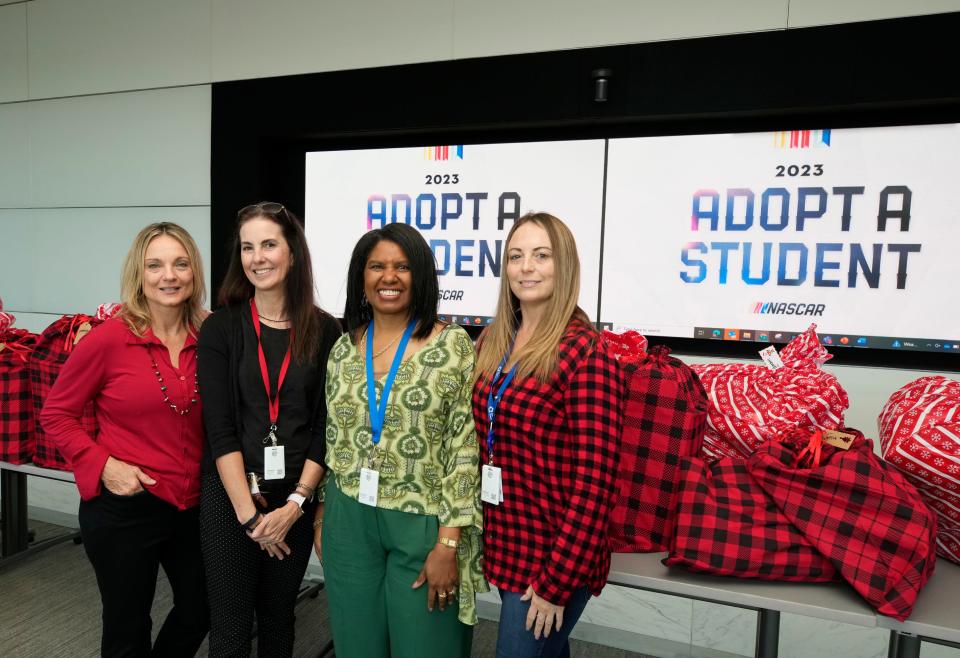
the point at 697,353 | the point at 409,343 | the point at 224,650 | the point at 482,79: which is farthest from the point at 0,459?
the point at 697,353

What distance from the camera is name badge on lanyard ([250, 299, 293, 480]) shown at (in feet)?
5.08

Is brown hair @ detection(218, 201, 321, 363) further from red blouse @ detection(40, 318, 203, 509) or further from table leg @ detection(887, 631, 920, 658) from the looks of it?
table leg @ detection(887, 631, 920, 658)

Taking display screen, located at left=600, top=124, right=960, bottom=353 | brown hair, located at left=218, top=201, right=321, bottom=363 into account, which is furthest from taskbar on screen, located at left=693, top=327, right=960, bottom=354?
brown hair, located at left=218, top=201, right=321, bottom=363

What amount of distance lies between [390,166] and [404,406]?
86.3 inches

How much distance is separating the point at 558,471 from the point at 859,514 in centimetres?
68

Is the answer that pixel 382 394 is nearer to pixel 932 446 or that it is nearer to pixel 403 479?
pixel 403 479

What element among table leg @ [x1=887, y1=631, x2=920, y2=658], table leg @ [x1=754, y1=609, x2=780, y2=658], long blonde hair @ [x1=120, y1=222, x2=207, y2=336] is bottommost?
table leg @ [x1=754, y1=609, x2=780, y2=658]

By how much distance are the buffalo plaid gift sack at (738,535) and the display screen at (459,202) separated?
63.9 inches

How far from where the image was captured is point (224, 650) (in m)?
1.59

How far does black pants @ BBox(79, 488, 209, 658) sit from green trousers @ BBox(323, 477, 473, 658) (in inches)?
22.7

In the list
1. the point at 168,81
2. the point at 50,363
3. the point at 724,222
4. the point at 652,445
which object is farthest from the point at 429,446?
the point at 168,81

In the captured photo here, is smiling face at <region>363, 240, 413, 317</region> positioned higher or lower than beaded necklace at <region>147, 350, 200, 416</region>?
higher

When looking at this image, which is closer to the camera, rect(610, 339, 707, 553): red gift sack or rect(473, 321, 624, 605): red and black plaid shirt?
rect(473, 321, 624, 605): red and black plaid shirt

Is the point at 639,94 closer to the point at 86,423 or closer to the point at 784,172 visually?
the point at 784,172
